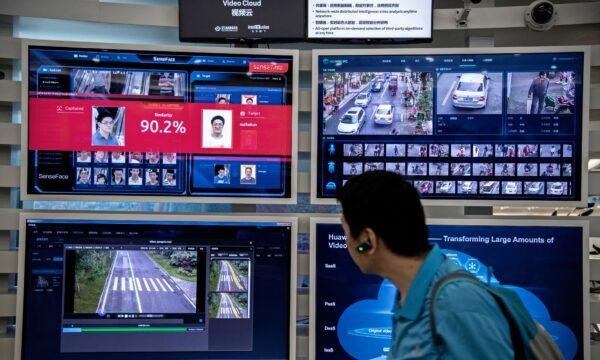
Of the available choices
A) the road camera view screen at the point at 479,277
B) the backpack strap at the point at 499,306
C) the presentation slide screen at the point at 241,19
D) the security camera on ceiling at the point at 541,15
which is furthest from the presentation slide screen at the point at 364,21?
the backpack strap at the point at 499,306

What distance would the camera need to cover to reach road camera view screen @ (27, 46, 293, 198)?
3.08 metres

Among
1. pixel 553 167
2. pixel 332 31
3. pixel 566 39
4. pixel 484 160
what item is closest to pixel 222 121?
pixel 332 31

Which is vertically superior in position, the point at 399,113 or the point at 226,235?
the point at 399,113

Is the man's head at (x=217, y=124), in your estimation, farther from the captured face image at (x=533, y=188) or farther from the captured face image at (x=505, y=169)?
the captured face image at (x=533, y=188)

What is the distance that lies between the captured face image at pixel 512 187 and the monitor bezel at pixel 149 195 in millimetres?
1082

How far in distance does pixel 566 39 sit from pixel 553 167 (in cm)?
78

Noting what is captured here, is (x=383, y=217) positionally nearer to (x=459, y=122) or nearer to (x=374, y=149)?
(x=374, y=149)

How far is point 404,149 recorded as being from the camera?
308 cm

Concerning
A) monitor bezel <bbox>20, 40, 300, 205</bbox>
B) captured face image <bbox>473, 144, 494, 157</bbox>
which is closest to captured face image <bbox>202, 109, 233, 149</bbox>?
monitor bezel <bbox>20, 40, 300, 205</bbox>

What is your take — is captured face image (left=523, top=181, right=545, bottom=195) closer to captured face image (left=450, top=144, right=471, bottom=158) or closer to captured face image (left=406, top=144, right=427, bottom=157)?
captured face image (left=450, top=144, right=471, bottom=158)

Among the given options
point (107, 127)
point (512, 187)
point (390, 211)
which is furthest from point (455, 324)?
point (107, 127)

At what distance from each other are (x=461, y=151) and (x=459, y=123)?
0.48 ft

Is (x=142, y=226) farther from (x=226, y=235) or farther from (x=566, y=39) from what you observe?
(x=566, y=39)

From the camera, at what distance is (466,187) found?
3.06 meters
